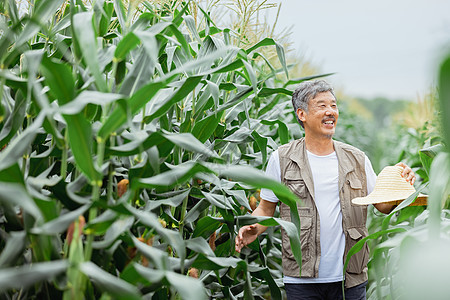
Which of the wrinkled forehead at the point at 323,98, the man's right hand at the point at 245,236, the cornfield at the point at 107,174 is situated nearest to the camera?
the cornfield at the point at 107,174

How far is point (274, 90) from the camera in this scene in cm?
253

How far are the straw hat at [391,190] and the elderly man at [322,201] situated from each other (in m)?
0.05

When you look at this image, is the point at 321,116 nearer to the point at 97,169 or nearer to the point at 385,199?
the point at 385,199

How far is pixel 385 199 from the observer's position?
2342 mm

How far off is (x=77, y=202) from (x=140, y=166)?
213mm

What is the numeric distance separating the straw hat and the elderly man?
5cm

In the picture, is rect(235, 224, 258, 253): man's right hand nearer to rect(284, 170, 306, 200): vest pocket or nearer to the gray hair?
rect(284, 170, 306, 200): vest pocket

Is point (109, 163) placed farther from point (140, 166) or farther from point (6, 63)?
point (6, 63)

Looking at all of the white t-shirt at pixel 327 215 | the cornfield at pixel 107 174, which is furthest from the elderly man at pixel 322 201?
the cornfield at pixel 107 174

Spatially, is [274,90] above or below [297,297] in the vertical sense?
above

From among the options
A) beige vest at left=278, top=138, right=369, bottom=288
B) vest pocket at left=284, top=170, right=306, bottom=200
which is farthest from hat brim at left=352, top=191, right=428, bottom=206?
vest pocket at left=284, top=170, right=306, bottom=200

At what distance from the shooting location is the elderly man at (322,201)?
97.7 inches

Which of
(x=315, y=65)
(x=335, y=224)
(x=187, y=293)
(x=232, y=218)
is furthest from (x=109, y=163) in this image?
(x=315, y=65)

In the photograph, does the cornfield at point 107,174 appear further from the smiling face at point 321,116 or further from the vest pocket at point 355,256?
the smiling face at point 321,116
